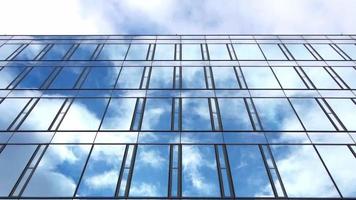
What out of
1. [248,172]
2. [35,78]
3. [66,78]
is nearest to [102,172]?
[248,172]

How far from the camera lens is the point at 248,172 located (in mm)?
16406

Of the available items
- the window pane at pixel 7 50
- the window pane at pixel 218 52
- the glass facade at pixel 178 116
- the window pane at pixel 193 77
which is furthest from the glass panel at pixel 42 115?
the window pane at pixel 218 52

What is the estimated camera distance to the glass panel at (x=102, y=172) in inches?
608

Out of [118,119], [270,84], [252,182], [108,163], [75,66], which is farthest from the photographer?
[75,66]

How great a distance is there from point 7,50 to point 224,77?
16.8 metres

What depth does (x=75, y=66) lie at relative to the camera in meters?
25.7

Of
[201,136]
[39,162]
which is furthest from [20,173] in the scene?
[201,136]

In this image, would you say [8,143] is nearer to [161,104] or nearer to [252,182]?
[161,104]

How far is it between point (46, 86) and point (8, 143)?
19.3 ft

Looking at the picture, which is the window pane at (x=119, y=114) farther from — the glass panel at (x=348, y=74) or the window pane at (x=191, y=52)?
the glass panel at (x=348, y=74)

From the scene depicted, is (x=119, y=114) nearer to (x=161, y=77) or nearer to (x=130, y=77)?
(x=130, y=77)

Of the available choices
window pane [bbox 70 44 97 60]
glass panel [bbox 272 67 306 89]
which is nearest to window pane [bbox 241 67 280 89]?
glass panel [bbox 272 67 306 89]

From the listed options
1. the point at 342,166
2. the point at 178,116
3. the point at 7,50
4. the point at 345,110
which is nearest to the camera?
the point at 342,166

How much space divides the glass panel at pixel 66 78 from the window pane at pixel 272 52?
13.6m
